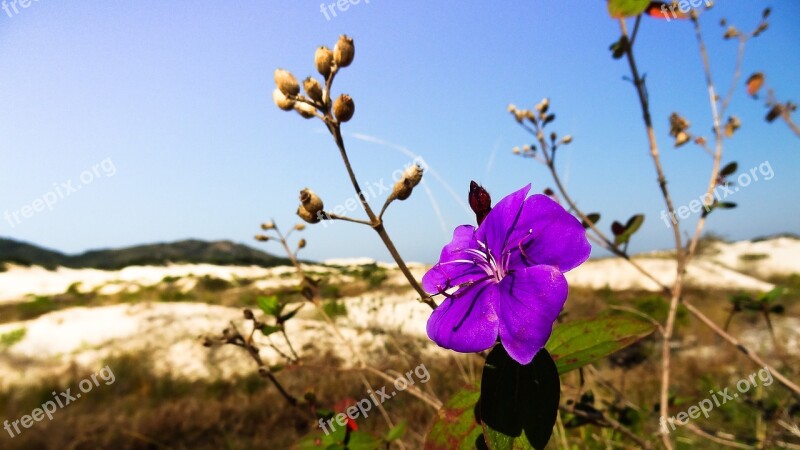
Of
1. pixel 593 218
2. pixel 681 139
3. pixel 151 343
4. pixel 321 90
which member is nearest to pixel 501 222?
pixel 321 90

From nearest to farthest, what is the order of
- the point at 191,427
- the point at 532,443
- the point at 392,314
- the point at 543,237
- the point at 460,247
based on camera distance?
the point at 532,443
the point at 543,237
the point at 460,247
the point at 191,427
the point at 392,314

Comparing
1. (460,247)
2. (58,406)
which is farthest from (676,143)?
(58,406)

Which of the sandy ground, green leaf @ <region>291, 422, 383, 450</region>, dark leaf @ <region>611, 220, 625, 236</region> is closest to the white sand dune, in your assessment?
the sandy ground

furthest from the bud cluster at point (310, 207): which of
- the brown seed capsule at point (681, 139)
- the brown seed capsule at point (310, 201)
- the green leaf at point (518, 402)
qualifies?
the brown seed capsule at point (681, 139)

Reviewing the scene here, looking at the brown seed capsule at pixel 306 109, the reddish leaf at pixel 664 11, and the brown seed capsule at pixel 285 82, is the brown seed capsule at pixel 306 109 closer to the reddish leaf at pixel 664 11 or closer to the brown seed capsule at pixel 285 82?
the brown seed capsule at pixel 285 82

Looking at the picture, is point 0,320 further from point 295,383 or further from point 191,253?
point 191,253

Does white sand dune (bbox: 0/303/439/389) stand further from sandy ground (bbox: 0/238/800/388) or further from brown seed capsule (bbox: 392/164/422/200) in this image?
brown seed capsule (bbox: 392/164/422/200)

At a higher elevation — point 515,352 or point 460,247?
point 460,247
